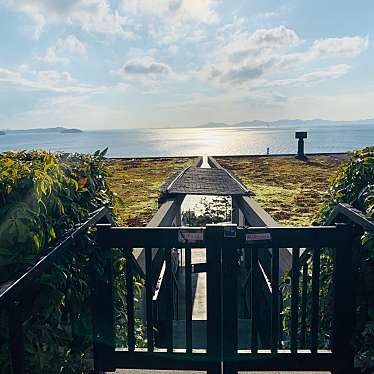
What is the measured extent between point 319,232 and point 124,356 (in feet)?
5.90

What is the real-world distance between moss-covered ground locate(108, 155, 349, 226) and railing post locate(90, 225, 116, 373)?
0.93 metres

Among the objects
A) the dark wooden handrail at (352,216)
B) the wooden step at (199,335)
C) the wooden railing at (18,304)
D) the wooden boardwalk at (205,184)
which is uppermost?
the dark wooden handrail at (352,216)

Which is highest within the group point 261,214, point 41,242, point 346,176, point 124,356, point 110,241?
point 346,176

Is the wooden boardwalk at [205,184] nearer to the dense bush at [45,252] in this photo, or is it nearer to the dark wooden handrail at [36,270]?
the dense bush at [45,252]

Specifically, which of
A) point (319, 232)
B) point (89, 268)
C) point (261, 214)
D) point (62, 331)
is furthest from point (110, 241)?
point (261, 214)

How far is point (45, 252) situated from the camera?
6.61 ft

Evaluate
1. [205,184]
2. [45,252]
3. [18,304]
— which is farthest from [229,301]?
[205,184]

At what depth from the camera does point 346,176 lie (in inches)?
117

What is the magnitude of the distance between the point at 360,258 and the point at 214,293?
1092 millimetres

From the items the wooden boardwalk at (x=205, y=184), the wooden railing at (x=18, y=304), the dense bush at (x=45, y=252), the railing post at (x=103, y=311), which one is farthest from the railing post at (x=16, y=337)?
the wooden boardwalk at (x=205, y=184)

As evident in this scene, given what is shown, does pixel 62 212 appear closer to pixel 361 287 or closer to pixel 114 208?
pixel 114 208

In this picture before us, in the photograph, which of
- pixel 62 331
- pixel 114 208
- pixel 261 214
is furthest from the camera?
pixel 261 214

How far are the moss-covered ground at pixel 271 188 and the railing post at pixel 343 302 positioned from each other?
3.55ft

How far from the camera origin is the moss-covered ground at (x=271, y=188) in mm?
6846
